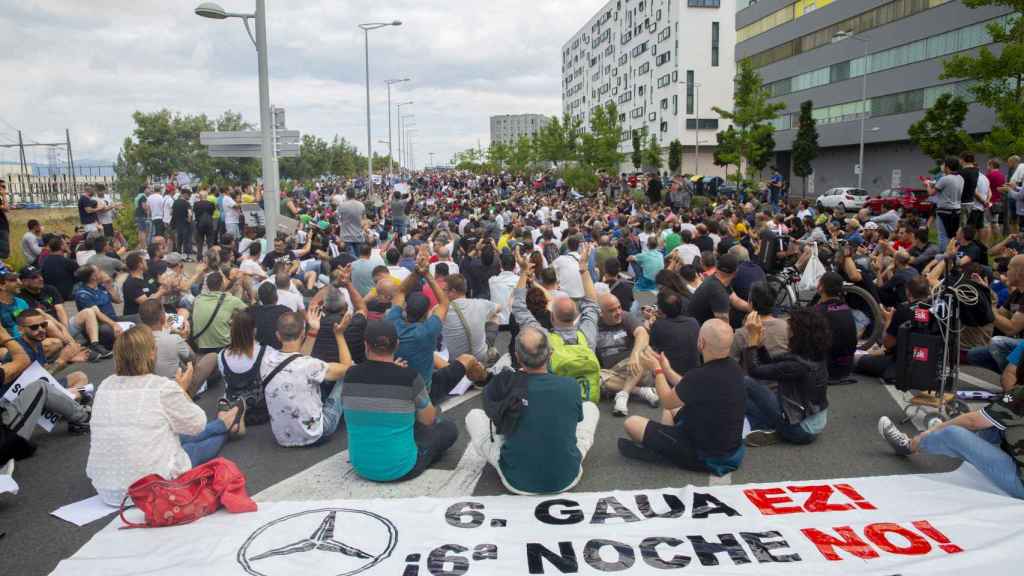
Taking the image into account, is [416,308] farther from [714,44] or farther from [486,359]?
[714,44]

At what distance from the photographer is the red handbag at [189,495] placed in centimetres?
486

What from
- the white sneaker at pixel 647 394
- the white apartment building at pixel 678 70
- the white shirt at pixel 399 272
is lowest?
the white sneaker at pixel 647 394

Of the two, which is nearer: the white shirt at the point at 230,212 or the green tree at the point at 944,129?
the white shirt at the point at 230,212

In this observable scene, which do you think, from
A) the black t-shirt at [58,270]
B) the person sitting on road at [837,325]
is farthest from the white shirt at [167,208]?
the person sitting on road at [837,325]

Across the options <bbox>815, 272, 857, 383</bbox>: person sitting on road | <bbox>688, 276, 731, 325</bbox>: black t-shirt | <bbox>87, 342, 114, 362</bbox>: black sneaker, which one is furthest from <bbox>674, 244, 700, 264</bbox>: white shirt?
<bbox>87, 342, 114, 362</bbox>: black sneaker

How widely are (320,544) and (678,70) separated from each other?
83253 mm

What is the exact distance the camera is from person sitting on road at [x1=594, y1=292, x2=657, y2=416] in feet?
24.6

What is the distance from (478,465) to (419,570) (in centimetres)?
174

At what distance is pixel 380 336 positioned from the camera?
209 inches

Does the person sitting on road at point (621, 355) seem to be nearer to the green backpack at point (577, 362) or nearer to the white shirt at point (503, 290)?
the green backpack at point (577, 362)

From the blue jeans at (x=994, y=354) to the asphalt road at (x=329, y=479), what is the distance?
1.78 m

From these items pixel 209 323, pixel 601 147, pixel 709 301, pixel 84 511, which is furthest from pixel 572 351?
pixel 601 147

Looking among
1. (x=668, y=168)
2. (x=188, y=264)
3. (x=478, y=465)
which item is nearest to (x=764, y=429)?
(x=478, y=465)

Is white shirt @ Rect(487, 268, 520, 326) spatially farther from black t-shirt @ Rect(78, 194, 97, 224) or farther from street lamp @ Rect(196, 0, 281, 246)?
black t-shirt @ Rect(78, 194, 97, 224)
